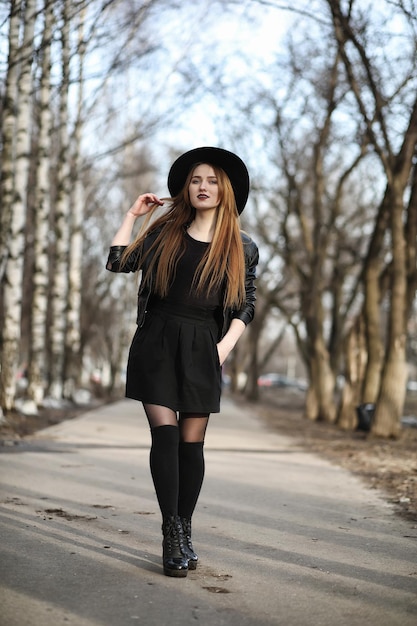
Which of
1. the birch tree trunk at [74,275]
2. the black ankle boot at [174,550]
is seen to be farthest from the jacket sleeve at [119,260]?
the birch tree trunk at [74,275]

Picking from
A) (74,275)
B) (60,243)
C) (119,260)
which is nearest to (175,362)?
(119,260)

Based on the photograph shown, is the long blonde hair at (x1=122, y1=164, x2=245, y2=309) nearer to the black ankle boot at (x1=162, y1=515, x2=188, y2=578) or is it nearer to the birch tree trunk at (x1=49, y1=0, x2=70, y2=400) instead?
the black ankle boot at (x1=162, y1=515, x2=188, y2=578)

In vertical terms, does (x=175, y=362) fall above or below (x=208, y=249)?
below

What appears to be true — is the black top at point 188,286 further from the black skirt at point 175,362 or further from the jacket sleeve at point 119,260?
the jacket sleeve at point 119,260

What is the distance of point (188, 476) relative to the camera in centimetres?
482

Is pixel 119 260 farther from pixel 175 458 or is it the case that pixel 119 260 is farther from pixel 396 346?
pixel 396 346

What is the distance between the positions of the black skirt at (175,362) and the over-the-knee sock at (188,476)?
21 centimetres

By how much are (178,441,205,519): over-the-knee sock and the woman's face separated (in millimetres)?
1188

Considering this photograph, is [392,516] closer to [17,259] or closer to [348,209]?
[17,259]

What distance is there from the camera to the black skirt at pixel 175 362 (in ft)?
15.5

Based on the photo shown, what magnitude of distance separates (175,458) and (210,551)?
2.53 ft

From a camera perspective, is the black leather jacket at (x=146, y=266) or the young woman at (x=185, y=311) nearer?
the young woman at (x=185, y=311)

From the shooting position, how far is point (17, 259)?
15.1 meters

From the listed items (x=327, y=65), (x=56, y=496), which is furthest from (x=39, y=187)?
(x=56, y=496)
